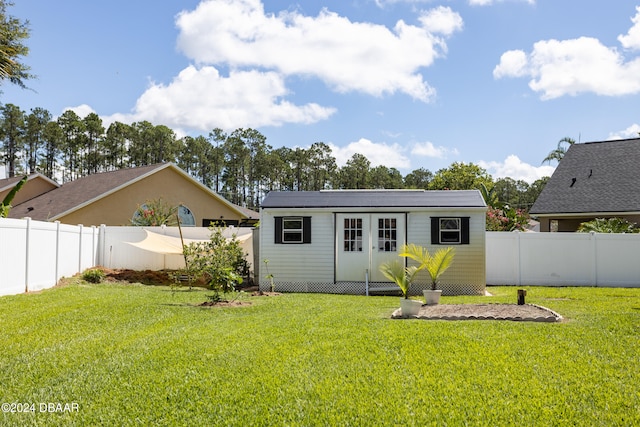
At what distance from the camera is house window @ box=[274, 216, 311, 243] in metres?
15.9

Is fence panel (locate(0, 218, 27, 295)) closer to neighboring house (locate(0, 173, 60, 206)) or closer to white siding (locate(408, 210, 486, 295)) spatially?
white siding (locate(408, 210, 486, 295))

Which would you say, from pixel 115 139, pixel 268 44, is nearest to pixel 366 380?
pixel 268 44

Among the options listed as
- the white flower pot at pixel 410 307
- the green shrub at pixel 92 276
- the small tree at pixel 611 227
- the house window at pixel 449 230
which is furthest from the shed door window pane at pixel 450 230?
the green shrub at pixel 92 276

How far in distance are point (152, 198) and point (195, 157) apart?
24.5m

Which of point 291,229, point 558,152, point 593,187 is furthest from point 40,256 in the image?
point 558,152

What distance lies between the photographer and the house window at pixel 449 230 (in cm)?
1538

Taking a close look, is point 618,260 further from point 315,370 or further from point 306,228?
point 315,370

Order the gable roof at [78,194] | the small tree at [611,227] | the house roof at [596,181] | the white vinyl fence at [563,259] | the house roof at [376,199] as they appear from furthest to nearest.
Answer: the gable roof at [78,194], the house roof at [596,181], the small tree at [611,227], the white vinyl fence at [563,259], the house roof at [376,199]

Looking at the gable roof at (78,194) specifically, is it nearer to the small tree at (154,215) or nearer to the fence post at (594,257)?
the small tree at (154,215)

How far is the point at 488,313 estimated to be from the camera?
9.73 meters

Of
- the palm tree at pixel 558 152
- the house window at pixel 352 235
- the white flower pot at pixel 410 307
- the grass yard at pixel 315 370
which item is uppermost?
the palm tree at pixel 558 152

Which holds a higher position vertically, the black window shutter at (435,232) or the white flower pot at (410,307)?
the black window shutter at (435,232)

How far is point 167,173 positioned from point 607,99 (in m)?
20.8

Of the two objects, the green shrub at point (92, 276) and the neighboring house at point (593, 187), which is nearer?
the green shrub at point (92, 276)
